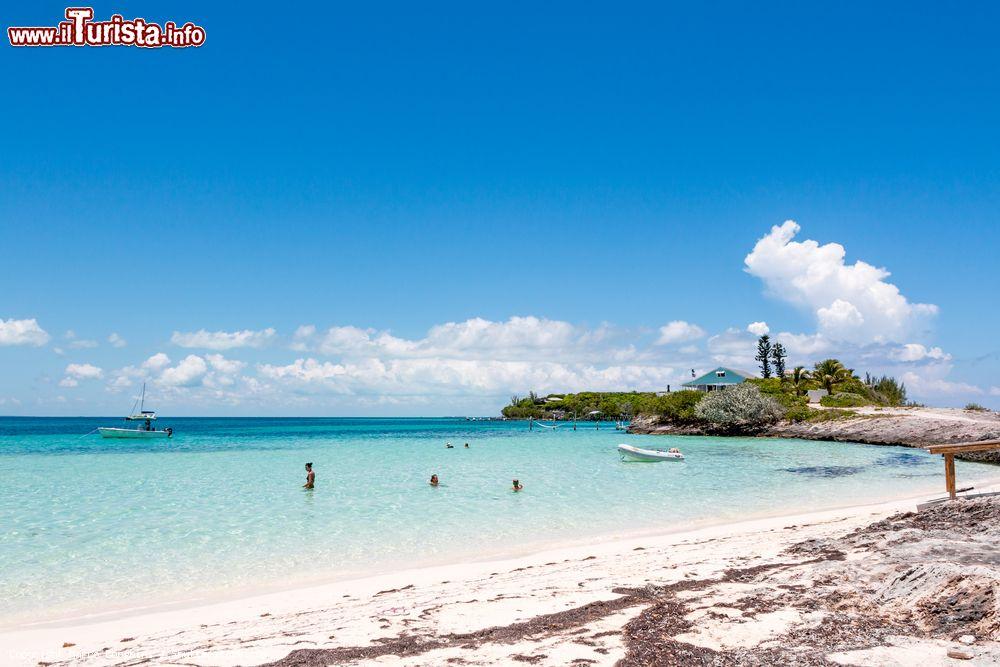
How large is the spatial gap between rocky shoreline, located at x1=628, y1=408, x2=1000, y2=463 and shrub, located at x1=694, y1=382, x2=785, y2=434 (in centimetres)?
145

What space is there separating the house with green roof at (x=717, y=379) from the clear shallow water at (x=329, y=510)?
65.6 metres

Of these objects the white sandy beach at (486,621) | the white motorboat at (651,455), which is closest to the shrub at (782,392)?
the white motorboat at (651,455)

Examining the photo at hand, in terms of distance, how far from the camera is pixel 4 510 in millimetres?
21281

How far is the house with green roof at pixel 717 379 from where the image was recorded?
105438 mm

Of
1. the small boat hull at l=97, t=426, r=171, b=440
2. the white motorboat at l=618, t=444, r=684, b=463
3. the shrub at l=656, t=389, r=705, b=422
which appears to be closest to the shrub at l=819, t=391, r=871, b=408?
the shrub at l=656, t=389, r=705, b=422

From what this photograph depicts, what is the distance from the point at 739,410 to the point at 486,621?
71041mm

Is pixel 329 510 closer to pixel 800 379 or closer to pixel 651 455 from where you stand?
pixel 651 455

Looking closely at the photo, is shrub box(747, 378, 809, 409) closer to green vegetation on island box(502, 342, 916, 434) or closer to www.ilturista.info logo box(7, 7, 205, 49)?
green vegetation on island box(502, 342, 916, 434)

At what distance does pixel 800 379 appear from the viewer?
319ft

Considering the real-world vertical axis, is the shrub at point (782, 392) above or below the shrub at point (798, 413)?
above

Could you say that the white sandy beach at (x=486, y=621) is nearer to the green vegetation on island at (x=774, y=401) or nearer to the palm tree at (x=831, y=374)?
the green vegetation on island at (x=774, y=401)

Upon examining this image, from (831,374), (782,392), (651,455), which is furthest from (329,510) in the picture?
(831,374)

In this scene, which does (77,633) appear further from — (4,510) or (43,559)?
(4,510)

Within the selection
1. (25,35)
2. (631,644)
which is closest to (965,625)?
(631,644)
